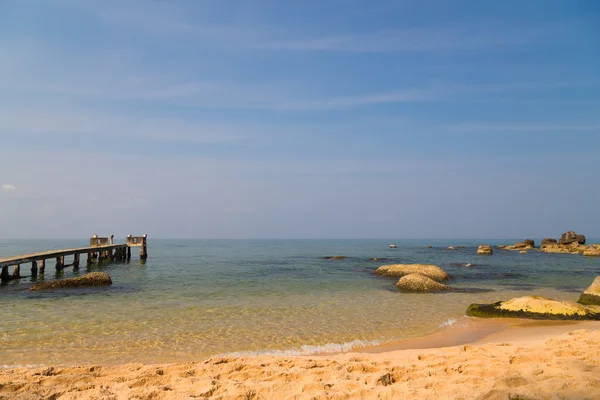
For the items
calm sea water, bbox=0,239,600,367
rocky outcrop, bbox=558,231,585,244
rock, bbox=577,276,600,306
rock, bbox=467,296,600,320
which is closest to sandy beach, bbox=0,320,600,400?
calm sea water, bbox=0,239,600,367

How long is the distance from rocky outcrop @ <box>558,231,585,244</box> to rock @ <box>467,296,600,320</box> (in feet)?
247

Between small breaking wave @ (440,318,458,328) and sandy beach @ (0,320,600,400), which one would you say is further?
small breaking wave @ (440,318,458,328)

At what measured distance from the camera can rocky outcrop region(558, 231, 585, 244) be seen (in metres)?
73.8

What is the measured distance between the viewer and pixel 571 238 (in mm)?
75188

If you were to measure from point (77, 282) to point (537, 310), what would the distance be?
23234 mm

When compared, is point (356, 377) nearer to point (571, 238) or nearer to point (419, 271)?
point (419, 271)

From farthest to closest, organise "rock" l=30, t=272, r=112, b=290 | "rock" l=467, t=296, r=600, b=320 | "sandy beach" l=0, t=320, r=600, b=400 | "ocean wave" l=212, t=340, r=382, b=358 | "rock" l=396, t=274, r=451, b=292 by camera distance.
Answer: "rock" l=30, t=272, r=112, b=290 < "rock" l=396, t=274, r=451, b=292 < "rock" l=467, t=296, r=600, b=320 < "ocean wave" l=212, t=340, r=382, b=358 < "sandy beach" l=0, t=320, r=600, b=400

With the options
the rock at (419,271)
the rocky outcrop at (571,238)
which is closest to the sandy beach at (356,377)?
the rock at (419,271)

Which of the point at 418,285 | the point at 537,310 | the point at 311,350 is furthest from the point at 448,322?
the point at 418,285

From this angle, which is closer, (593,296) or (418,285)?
(593,296)

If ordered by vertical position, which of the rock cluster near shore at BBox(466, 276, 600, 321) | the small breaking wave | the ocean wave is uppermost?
the rock cluster near shore at BBox(466, 276, 600, 321)

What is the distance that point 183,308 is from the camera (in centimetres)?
1527

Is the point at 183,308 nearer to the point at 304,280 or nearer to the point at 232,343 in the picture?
the point at 232,343

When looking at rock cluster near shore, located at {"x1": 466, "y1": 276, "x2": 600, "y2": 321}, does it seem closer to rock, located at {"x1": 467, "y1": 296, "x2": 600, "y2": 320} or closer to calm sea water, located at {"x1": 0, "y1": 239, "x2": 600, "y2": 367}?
rock, located at {"x1": 467, "y1": 296, "x2": 600, "y2": 320}
